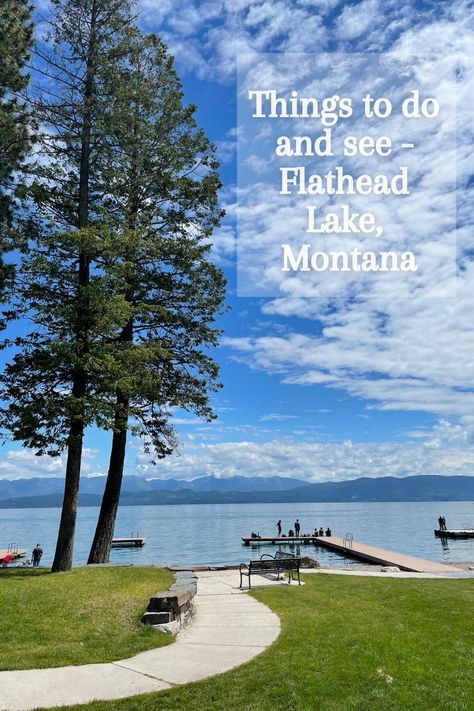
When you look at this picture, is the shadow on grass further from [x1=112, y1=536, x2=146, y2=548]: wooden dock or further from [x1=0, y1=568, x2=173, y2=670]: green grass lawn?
[x1=112, y1=536, x2=146, y2=548]: wooden dock

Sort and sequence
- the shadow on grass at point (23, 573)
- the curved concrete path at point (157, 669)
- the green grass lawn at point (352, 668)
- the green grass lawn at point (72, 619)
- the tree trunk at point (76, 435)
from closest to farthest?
the green grass lawn at point (352, 668) → the curved concrete path at point (157, 669) → the green grass lawn at point (72, 619) → the shadow on grass at point (23, 573) → the tree trunk at point (76, 435)

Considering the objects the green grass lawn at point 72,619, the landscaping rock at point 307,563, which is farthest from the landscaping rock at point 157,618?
the landscaping rock at point 307,563

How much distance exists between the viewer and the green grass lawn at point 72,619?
353 inches

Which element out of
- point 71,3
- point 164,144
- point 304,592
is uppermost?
point 71,3

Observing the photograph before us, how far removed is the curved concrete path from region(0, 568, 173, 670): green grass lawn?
0.48 m

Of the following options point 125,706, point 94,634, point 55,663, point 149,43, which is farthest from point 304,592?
point 149,43

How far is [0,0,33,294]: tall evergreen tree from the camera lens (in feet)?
58.7

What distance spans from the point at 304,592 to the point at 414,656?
6.72 meters

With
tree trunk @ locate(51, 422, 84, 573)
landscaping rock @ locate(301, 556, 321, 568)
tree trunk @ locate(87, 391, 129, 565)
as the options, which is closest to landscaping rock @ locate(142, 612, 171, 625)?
tree trunk @ locate(51, 422, 84, 573)

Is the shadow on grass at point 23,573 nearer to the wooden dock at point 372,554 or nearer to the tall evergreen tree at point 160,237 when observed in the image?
the tall evergreen tree at point 160,237

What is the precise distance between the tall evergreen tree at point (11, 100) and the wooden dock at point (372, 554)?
23.0m

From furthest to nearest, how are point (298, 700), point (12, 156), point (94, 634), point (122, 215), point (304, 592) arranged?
point (122, 215), point (12, 156), point (304, 592), point (94, 634), point (298, 700)

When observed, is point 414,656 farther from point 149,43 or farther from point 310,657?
point 149,43

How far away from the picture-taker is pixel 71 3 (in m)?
19.0
